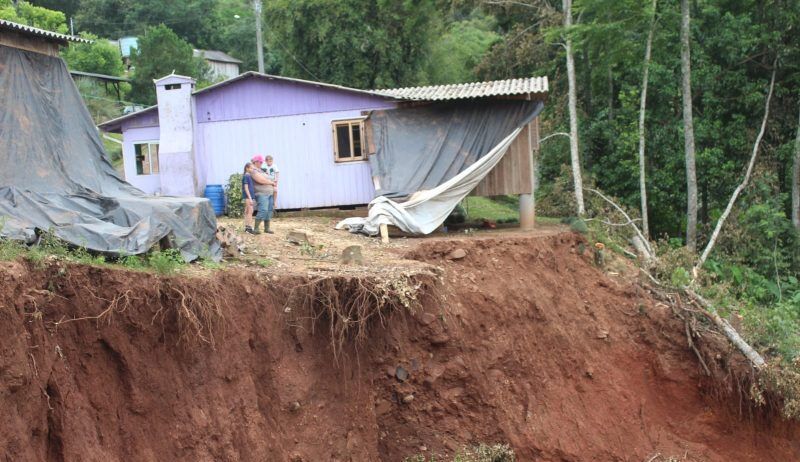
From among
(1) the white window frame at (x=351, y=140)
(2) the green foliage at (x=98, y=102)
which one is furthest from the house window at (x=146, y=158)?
(2) the green foliage at (x=98, y=102)

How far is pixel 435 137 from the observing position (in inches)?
667

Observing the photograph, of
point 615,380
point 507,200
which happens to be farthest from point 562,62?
point 615,380

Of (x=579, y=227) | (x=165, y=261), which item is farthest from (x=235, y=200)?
(x=165, y=261)

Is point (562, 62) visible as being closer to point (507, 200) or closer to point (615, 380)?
point (507, 200)

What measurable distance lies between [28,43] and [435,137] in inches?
322

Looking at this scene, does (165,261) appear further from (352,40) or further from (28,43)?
(352,40)

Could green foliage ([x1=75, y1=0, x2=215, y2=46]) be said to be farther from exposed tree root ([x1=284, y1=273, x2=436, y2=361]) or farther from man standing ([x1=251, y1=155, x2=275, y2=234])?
exposed tree root ([x1=284, y1=273, x2=436, y2=361])

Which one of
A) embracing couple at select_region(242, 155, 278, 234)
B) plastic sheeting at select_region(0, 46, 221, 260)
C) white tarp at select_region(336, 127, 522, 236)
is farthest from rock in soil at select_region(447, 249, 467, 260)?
plastic sheeting at select_region(0, 46, 221, 260)

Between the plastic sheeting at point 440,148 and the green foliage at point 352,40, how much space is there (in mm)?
13604

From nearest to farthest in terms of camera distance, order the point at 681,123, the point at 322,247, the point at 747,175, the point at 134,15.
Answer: the point at 322,247 < the point at 747,175 < the point at 681,123 < the point at 134,15

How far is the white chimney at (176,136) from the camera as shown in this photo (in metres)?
17.3

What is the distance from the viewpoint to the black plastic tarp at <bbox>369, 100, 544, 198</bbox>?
54.4ft

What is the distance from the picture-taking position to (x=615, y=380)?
43.0 feet

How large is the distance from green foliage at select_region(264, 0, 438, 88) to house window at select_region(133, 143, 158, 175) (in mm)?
14067
